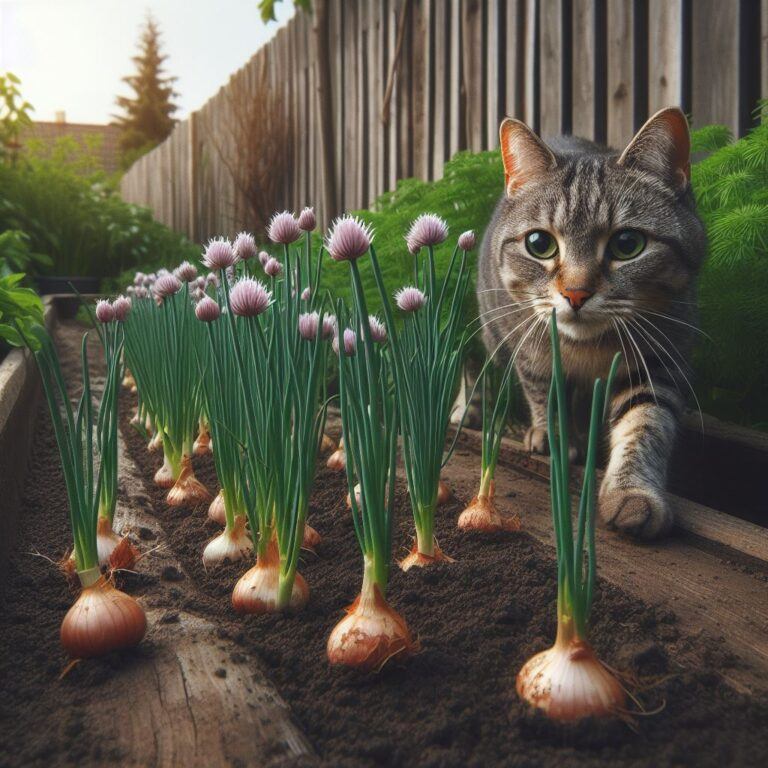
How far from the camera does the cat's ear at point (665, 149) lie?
188cm

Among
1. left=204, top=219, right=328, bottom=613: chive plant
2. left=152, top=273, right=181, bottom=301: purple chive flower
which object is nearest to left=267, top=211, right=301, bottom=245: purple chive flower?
left=204, top=219, right=328, bottom=613: chive plant

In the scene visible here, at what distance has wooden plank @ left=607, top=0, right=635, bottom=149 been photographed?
349 centimetres

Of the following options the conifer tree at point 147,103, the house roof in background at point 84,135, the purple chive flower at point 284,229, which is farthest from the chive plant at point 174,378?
the conifer tree at point 147,103

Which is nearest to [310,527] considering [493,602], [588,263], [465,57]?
[493,602]

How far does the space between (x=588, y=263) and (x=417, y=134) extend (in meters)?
3.91

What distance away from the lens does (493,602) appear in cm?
127

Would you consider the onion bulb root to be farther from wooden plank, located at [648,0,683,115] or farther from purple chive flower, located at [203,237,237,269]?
wooden plank, located at [648,0,683,115]

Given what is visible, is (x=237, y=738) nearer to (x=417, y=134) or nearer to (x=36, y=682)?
(x=36, y=682)

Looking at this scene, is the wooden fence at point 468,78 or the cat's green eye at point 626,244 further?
the wooden fence at point 468,78

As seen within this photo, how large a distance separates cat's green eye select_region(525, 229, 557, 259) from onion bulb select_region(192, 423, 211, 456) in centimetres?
126

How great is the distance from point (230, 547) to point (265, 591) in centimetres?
29

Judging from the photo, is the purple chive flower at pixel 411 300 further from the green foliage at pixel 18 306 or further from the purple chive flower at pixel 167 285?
the green foliage at pixel 18 306

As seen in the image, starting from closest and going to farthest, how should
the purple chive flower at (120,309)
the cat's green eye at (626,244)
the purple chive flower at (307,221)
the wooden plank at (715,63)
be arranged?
the purple chive flower at (307,221) → the purple chive flower at (120,309) → the cat's green eye at (626,244) → the wooden plank at (715,63)

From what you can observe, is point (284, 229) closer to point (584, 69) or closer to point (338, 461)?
point (338, 461)
